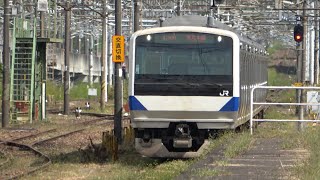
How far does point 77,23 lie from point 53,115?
2484 centimetres

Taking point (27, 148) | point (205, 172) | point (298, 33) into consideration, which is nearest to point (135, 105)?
point (205, 172)

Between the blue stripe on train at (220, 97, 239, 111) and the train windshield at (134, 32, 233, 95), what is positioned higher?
the train windshield at (134, 32, 233, 95)

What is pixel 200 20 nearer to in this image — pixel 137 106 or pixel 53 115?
pixel 137 106

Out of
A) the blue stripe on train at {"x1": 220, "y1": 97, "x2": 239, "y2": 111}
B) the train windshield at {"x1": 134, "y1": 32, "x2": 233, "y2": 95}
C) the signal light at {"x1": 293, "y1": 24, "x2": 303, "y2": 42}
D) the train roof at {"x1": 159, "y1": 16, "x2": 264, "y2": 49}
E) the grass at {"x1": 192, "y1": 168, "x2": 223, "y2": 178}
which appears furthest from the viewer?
the signal light at {"x1": 293, "y1": 24, "x2": 303, "y2": 42}

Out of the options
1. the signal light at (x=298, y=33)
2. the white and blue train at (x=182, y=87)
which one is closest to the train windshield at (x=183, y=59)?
the white and blue train at (x=182, y=87)

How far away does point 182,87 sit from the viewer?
58.9 feet

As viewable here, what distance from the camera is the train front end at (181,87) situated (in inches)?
706

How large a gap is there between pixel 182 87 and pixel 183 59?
65 cm

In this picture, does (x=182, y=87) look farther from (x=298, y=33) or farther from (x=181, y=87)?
(x=298, y=33)

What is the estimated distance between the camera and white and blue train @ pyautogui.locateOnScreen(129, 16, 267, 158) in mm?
17922

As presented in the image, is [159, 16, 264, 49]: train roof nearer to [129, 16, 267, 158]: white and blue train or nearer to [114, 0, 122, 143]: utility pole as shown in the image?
[129, 16, 267, 158]: white and blue train

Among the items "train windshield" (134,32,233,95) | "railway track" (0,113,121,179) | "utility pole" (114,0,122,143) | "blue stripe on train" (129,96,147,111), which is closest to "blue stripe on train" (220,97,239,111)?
"train windshield" (134,32,233,95)

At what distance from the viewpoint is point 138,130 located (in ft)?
60.1

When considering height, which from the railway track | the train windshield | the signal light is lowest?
the railway track
